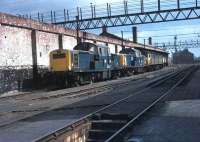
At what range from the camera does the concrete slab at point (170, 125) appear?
35.1 ft

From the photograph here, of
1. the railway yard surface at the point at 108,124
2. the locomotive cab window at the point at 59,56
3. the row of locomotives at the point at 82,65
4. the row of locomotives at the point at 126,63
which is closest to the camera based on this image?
the railway yard surface at the point at 108,124

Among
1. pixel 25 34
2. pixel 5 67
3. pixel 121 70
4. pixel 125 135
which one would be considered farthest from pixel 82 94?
pixel 121 70

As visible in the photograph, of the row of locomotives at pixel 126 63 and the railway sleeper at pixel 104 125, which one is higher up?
the row of locomotives at pixel 126 63

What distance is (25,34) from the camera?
3300 centimetres

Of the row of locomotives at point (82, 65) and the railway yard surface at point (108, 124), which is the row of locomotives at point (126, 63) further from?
the railway yard surface at point (108, 124)

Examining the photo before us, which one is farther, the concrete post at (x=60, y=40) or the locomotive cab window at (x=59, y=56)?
the concrete post at (x=60, y=40)

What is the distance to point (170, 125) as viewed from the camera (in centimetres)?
1255

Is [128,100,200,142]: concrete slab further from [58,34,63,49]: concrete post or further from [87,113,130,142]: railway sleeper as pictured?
[58,34,63,49]: concrete post

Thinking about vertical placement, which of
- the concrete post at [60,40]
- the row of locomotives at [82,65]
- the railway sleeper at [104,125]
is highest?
the concrete post at [60,40]

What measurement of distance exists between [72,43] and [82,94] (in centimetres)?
1869

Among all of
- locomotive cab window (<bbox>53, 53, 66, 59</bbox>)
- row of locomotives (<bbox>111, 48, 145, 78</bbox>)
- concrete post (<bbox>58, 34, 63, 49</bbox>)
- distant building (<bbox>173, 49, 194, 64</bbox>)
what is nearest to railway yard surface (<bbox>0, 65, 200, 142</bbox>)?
locomotive cab window (<bbox>53, 53, 66, 59</bbox>)

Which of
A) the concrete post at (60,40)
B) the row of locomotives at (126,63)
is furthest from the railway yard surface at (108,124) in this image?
the row of locomotives at (126,63)

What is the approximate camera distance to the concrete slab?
421 inches

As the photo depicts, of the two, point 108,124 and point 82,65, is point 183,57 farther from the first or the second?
point 108,124
